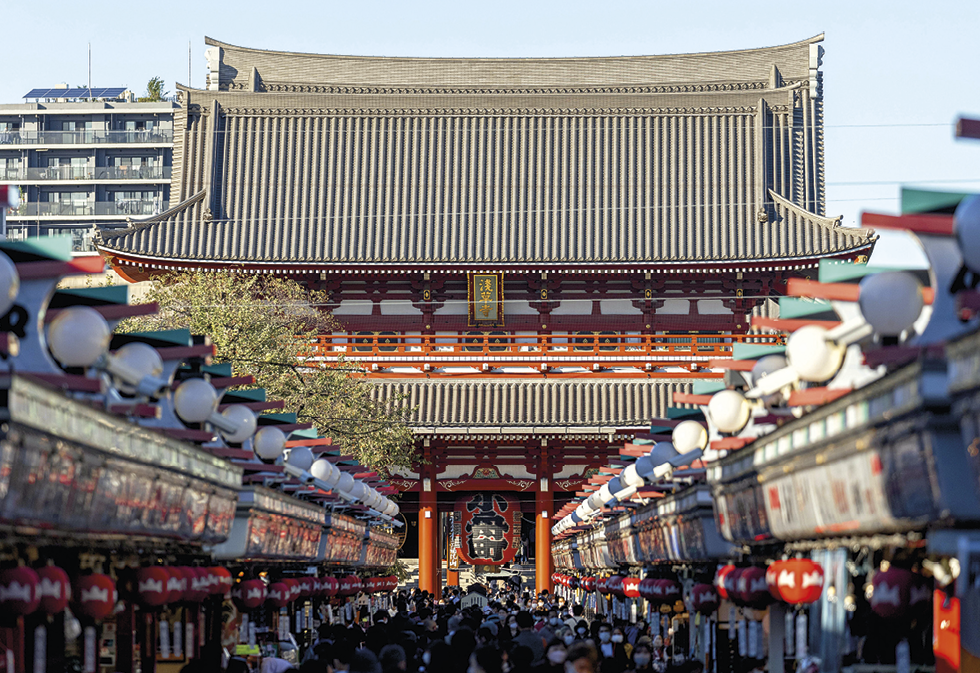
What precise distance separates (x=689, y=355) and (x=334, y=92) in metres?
15.0

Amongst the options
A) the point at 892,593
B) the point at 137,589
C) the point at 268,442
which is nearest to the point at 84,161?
the point at 268,442

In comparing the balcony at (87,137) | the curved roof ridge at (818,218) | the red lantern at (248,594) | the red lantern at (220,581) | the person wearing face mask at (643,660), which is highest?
the balcony at (87,137)

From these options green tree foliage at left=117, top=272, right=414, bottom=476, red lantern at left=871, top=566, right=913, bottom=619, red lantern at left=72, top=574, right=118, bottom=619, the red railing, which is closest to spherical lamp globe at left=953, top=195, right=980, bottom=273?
red lantern at left=871, top=566, right=913, bottom=619

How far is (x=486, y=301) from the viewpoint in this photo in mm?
37812

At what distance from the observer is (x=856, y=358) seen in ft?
32.4

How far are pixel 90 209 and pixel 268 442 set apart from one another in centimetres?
6465

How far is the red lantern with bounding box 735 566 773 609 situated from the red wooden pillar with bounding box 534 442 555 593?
80.0ft

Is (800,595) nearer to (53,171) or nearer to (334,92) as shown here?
(334,92)

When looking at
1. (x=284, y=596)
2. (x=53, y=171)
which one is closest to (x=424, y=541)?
(x=284, y=596)

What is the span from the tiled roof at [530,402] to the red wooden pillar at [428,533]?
1.43 m

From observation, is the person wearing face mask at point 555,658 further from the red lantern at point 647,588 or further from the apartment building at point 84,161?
the apartment building at point 84,161

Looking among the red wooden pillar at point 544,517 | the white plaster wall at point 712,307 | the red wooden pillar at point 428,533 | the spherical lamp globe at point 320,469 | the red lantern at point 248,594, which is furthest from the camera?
the white plaster wall at point 712,307

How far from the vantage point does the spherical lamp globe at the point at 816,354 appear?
9562mm

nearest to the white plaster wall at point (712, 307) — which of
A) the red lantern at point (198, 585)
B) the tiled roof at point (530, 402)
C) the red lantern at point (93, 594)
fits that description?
the tiled roof at point (530, 402)
